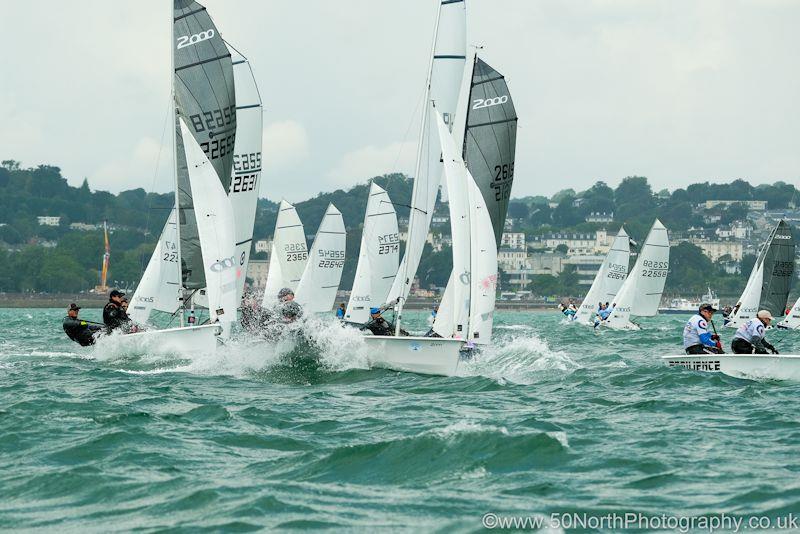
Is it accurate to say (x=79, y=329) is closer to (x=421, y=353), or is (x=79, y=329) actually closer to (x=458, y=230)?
(x=421, y=353)

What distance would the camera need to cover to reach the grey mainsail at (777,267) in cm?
3991

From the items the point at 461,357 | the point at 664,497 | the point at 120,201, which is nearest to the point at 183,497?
the point at 664,497

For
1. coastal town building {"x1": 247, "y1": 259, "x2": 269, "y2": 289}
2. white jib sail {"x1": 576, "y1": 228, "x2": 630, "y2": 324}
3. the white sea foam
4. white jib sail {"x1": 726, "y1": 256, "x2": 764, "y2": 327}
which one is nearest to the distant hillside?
coastal town building {"x1": 247, "y1": 259, "x2": 269, "y2": 289}

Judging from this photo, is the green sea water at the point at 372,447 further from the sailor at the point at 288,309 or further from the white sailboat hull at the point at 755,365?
the white sailboat hull at the point at 755,365

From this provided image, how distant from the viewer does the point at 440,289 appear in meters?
146

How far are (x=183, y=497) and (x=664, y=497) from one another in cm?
335

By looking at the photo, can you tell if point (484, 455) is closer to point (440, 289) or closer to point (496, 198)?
point (496, 198)

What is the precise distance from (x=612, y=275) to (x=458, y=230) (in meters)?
31.5

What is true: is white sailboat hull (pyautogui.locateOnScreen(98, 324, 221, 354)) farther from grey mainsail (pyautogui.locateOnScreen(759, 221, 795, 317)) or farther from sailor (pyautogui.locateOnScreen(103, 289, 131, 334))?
grey mainsail (pyautogui.locateOnScreen(759, 221, 795, 317))

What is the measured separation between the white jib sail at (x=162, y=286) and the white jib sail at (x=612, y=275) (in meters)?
22.8

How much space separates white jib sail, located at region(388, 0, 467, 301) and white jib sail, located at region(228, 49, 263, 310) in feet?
12.3

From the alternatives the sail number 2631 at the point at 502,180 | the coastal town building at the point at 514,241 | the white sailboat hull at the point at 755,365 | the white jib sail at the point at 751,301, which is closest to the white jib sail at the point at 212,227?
the sail number 2631 at the point at 502,180

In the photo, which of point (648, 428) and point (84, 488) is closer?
point (84, 488)

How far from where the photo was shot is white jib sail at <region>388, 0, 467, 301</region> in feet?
61.5
